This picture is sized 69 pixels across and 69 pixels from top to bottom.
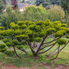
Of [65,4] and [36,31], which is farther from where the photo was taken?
[65,4]

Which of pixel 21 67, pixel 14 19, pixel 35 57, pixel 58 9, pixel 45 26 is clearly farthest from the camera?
pixel 58 9

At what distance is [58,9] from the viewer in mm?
28281

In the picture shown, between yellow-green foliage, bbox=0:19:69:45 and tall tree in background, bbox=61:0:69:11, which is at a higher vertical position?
yellow-green foliage, bbox=0:19:69:45

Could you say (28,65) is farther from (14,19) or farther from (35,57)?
(14,19)

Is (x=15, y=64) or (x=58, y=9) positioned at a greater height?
(x=15, y=64)

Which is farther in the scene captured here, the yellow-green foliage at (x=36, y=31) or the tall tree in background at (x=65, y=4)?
the tall tree in background at (x=65, y=4)

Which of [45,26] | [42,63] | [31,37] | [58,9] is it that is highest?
[45,26]

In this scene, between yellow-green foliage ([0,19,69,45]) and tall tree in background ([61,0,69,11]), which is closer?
yellow-green foliage ([0,19,69,45])

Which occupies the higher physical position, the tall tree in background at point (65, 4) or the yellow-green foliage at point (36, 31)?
the yellow-green foliage at point (36, 31)

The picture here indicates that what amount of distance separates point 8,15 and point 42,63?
12734 mm

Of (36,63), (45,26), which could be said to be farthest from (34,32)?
(36,63)

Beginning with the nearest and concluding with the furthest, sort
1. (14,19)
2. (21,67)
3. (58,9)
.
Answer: (21,67), (14,19), (58,9)

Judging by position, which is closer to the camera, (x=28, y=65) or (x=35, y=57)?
(x=28, y=65)

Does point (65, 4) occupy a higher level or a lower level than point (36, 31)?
lower
